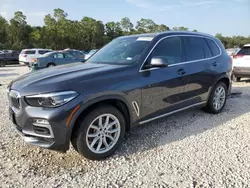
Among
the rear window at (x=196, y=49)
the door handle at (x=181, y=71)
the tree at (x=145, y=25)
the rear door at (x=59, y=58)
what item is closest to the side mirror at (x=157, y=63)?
the door handle at (x=181, y=71)

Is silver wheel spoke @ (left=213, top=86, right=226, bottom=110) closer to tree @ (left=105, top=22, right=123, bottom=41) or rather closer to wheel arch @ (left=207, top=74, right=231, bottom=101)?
wheel arch @ (left=207, top=74, right=231, bottom=101)

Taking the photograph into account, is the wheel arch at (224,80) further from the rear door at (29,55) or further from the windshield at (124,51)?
the rear door at (29,55)

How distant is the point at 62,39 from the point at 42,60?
3123cm

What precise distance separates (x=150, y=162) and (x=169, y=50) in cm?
195

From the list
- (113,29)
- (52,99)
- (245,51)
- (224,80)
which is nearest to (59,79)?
(52,99)

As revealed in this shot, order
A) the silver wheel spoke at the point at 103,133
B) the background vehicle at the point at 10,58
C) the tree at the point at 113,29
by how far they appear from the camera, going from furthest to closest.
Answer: the tree at the point at 113,29 < the background vehicle at the point at 10,58 < the silver wheel spoke at the point at 103,133

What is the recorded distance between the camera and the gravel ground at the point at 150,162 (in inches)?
107

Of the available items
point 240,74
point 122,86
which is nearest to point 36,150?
point 122,86

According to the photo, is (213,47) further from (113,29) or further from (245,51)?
(113,29)

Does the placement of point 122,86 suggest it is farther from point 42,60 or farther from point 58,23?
point 58,23

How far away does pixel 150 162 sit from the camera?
3.13 meters

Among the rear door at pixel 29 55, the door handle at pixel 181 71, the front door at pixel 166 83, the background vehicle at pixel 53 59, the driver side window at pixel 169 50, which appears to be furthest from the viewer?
the rear door at pixel 29 55

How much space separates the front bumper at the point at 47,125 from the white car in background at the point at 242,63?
8.16m

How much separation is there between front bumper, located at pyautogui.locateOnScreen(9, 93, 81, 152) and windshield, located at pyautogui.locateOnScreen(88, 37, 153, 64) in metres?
1.27
